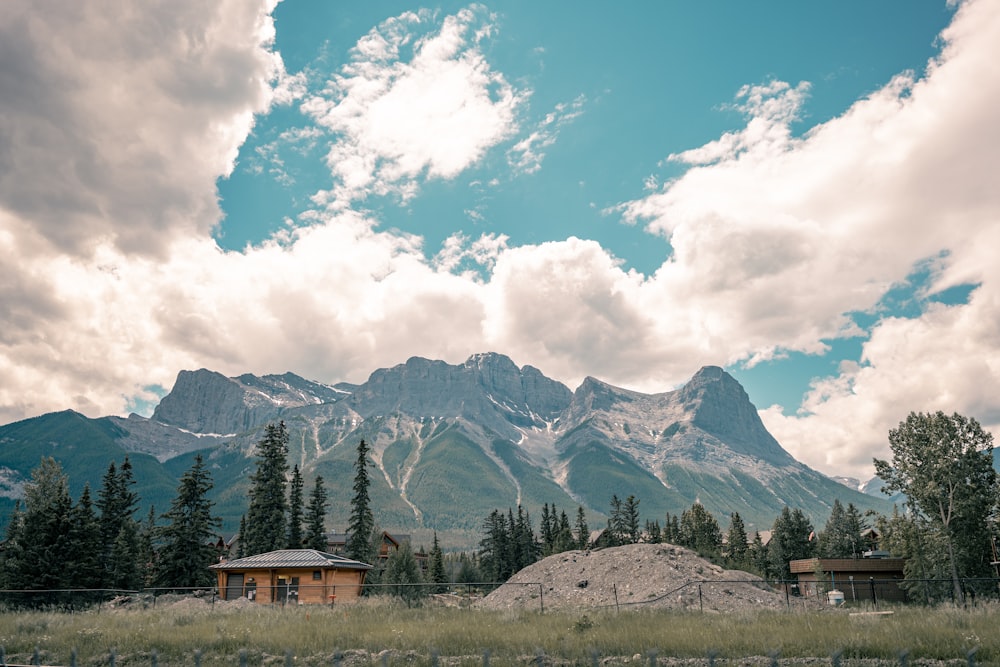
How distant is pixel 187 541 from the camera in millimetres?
65500

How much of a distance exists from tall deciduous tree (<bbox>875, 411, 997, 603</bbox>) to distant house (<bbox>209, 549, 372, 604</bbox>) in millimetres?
48566

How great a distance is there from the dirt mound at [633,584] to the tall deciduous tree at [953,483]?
18.2m

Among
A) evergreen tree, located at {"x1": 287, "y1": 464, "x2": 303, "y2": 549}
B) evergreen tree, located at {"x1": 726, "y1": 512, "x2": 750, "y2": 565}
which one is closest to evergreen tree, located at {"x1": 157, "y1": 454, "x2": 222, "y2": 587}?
evergreen tree, located at {"x1": 287, "y1": 464, "x2": 303, "y2": 549}

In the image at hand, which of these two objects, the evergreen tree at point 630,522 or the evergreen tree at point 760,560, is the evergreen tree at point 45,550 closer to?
the evergreen tree at point 760,560

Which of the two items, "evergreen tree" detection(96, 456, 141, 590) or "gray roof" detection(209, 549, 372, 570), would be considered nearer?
"gray roof" detection(209, 549, 372, 570)

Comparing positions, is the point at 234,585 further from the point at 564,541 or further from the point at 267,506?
the point at 564,541

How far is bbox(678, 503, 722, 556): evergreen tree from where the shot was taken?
11304 centimetres

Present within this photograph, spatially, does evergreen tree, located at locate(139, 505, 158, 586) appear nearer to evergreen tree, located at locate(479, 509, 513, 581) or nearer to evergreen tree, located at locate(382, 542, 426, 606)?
evergreen tree, located at locate(382, 542, 426, 606)

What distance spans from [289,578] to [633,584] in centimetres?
2514

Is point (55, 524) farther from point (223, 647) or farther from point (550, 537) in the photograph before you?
point (550, 537)

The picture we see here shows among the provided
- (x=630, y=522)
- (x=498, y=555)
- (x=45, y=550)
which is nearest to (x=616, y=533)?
(x=630, y=522)

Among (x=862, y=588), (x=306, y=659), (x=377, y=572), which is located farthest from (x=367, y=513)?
(x=306, y=659)

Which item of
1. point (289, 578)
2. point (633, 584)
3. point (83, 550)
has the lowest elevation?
point (633, 584)

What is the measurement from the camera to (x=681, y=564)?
169ft
